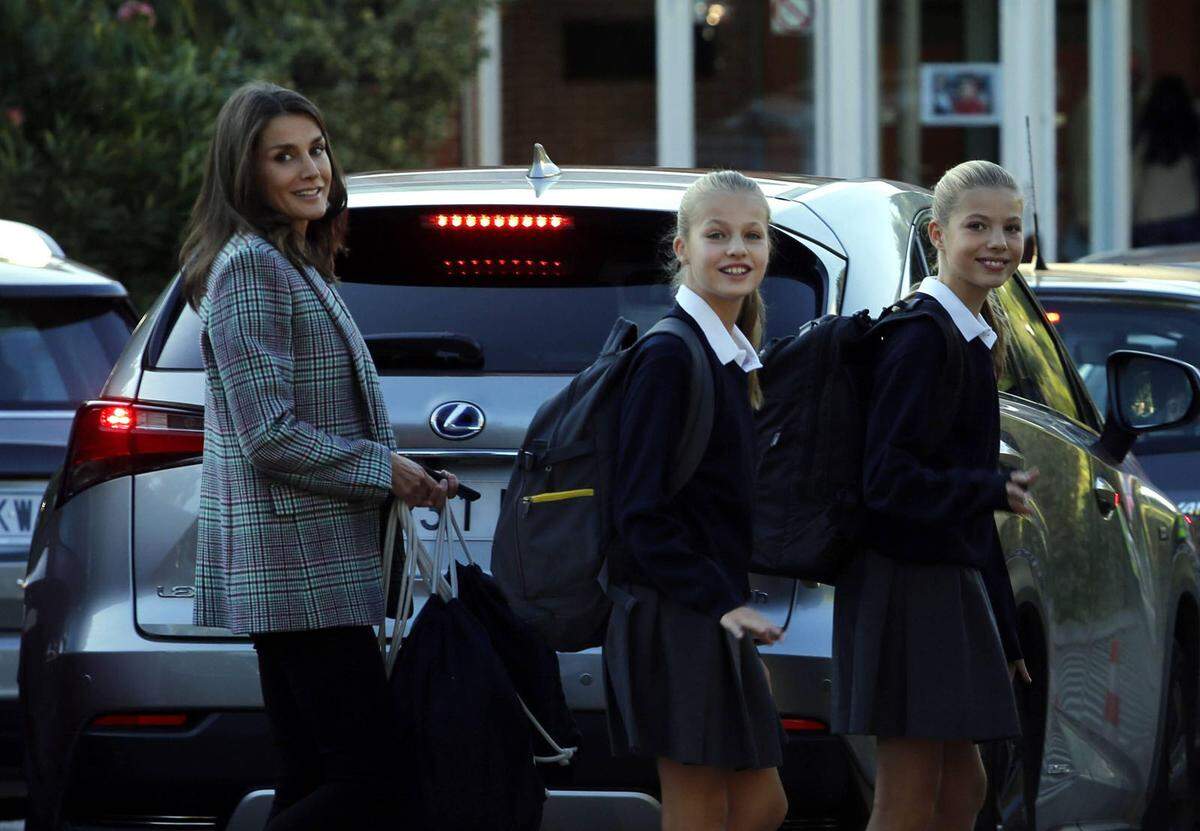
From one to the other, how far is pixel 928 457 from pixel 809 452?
0.67ft

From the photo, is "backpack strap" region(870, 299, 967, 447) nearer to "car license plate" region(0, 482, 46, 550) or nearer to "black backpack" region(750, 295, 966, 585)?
"black backpack" region(750, 295, 966, 585)

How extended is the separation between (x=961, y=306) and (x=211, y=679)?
152 cm

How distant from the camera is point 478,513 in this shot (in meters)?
4.37

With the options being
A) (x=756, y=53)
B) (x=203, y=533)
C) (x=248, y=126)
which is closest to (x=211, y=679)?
(x=203, y=533)

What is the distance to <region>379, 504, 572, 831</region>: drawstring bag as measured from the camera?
3.94m

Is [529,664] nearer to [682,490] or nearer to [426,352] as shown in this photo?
[682,490]

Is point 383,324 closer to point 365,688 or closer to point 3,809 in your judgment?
point 365,688

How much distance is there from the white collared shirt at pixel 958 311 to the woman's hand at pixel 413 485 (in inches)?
36.4

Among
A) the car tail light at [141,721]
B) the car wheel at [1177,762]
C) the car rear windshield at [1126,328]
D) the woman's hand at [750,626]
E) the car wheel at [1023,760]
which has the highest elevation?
the car rear windshield at [1126,328]

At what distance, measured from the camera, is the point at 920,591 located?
4.09 m

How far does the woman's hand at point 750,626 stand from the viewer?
3625 mm

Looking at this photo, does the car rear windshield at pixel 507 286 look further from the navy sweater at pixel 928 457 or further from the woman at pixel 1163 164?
the woman at pixel 1163 164

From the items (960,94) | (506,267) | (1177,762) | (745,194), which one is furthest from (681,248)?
(960,94)

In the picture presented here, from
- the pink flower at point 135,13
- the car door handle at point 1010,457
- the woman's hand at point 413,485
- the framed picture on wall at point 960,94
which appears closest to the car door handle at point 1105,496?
the car door handle at point 1010,457
